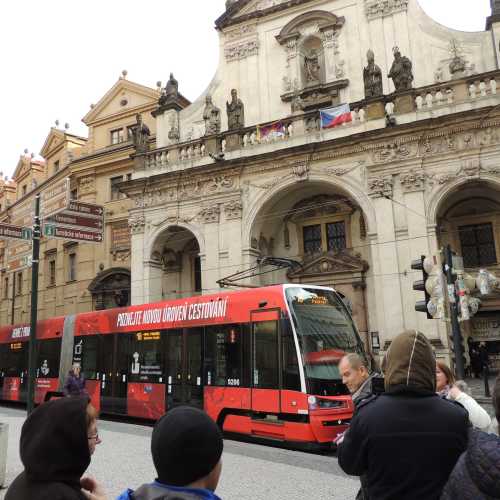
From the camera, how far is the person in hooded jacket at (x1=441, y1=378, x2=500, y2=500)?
195 centimetres

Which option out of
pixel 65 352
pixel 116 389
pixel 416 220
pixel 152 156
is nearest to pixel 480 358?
pixel 416 220

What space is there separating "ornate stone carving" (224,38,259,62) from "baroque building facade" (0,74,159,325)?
251 inches

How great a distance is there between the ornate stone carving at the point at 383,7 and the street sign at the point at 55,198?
17.6 meters

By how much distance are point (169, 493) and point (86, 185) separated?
1156 inches

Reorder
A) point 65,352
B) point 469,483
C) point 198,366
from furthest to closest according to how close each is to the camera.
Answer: point 65,352, point 198,366, point 469,483

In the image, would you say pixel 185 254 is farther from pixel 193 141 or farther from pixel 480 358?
pixel 480 358

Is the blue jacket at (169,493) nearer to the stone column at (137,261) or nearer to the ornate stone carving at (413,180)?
the ornate stone carving at (413,180)

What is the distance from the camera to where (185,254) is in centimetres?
2520

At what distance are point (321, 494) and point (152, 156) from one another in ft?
66.0

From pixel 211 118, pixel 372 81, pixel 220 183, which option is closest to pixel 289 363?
pixel 220 183

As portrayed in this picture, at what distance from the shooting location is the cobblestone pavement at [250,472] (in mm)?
5852

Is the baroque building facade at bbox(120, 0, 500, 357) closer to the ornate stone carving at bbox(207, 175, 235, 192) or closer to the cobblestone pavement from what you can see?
the ornate stone carving at bbox(207, 175, 235, 192)

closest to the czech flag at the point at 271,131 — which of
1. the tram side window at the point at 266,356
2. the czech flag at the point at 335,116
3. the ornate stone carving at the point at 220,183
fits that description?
the czech flag at the point at 335,116

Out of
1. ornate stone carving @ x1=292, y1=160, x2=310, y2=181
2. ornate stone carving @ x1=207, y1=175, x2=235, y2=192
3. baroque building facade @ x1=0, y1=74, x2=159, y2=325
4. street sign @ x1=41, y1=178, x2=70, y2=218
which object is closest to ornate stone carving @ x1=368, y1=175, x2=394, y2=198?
ornate stone carving @ x1=292, y1=160, x2=310, y2=181
